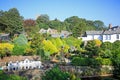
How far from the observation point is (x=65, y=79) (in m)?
18.5

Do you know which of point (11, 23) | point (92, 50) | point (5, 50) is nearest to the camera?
point (5, 50)

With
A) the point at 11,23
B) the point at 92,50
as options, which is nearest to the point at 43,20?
the point at 11,23

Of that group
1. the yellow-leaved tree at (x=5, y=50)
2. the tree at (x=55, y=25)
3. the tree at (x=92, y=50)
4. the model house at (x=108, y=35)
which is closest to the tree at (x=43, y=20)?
the tree at (x=55, y=25)

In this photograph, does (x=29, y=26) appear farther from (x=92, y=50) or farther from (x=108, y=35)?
(x=92, y=50)

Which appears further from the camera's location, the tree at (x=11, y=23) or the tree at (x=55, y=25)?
the tree at (x=55, y=25)

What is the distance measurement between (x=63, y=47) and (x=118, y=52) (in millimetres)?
24043

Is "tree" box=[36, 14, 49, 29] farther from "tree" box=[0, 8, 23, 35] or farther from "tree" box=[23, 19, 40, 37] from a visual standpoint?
"tree" box=[0, 8, 23, 35]

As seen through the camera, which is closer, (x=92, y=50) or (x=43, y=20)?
(x=92, y=50)

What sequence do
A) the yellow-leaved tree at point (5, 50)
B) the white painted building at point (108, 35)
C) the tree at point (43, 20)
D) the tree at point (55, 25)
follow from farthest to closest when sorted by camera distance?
Result: the tree at point (55, 25), the tree at point (43, 20), the white painted building at point (108, 35), the yellow-leaved tree at point (5, 50)

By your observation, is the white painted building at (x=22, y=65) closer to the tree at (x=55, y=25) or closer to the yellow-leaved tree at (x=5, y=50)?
the yellow-leaved tree at (x=5, y=50)

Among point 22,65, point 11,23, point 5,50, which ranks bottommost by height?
point 22,65

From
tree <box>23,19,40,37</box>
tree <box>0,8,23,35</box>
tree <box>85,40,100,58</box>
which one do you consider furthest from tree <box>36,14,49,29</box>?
tree <box>85,40,100,58</box>

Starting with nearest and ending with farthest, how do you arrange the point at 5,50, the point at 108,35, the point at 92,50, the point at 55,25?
1. the point at 5,50
2. the point at 92,50
3. the point at 108,35
4. the point at 55,25

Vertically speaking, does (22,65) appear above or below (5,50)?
below
